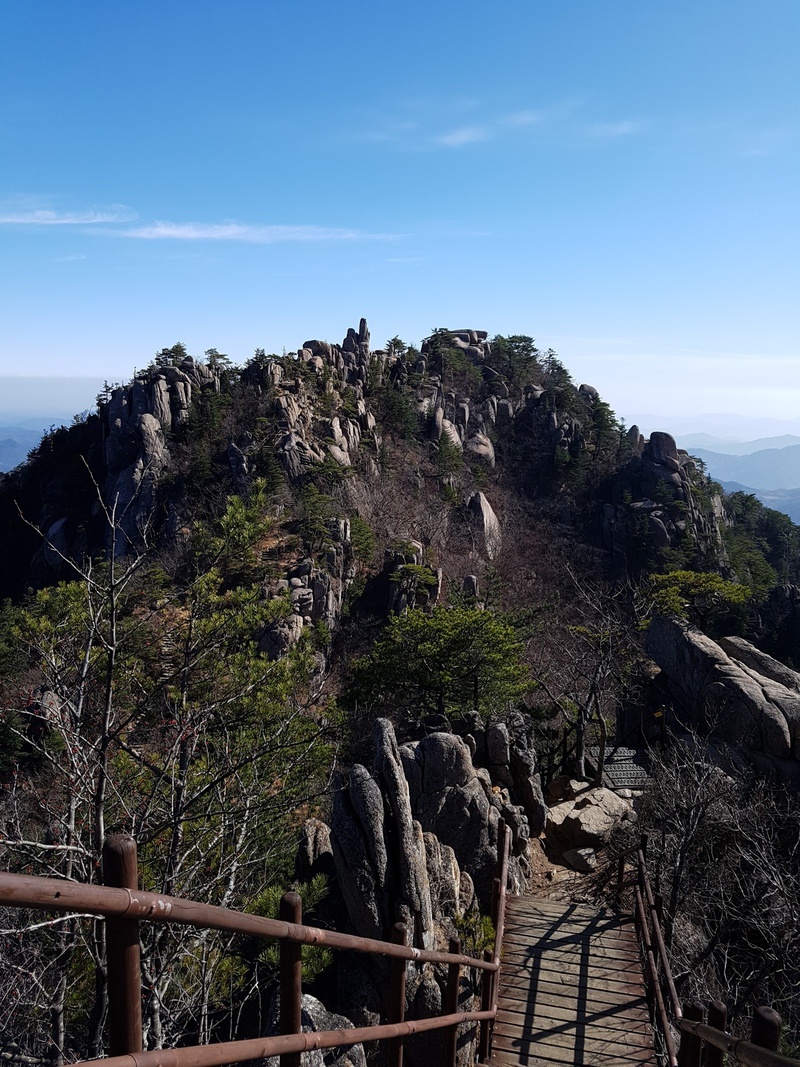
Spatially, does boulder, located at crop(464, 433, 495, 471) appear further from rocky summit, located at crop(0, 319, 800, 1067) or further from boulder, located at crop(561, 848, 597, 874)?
boulder, located at crop(561, 848, 597, 874)

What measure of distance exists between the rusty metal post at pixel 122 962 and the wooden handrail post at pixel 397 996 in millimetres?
1977

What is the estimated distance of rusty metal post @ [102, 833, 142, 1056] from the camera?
1.45m

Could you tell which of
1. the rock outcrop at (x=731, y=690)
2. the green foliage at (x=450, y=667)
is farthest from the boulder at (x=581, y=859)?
the rock outcrop at (x=731, y=690)

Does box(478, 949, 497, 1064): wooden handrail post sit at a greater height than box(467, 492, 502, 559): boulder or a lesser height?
lesser

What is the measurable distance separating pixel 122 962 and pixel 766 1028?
1912mm

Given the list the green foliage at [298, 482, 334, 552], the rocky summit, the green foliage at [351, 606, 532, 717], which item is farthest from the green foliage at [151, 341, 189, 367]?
the green foliage at [351, 606, 532, 717]

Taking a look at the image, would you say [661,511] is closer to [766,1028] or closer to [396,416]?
[396,416]

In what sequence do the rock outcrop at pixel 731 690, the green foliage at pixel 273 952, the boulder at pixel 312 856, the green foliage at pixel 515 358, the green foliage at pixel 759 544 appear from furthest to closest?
1. the green foliage at pixel 515 358
2. the green foliage at pixel 759 544
3. the rock outcrop at pixel 731 690
4. the boulder at pixel 312 856
5. the green foliage at pixel 273 952

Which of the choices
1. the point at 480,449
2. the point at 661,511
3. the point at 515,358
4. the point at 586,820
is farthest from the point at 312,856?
the point at 515,358

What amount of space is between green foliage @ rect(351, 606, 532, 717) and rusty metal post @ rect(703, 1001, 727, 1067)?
45.9 feet

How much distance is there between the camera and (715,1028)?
270 cm

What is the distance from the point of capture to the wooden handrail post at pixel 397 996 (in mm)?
Result: 3246

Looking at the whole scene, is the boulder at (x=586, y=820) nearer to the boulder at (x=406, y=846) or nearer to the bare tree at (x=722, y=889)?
the bare tree at (x=722, y=889)

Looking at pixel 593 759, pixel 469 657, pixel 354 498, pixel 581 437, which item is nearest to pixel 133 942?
pixel 469 657
